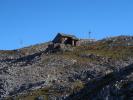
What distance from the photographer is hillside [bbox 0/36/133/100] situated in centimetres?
6700

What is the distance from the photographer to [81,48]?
369ft

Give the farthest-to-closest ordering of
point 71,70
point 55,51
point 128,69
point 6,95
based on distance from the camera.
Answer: point 55,51, point 71,70, point 6,95, point 128,69

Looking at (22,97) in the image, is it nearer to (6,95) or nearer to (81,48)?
(6,95)

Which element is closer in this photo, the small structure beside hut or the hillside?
the hillside

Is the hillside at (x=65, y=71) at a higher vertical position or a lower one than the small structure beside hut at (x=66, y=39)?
lower

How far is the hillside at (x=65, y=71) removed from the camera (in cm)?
6700

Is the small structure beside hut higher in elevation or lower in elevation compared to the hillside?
higher

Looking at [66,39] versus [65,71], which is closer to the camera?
[65,71]

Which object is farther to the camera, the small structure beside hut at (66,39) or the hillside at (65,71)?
the small structure beside hut at (66,39)

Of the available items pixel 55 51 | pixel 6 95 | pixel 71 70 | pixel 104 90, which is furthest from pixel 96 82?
pixel 55 51

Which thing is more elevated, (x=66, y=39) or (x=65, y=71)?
(x=66, y=39)

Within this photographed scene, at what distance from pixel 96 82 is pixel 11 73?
44057 mm

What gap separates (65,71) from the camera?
87062 mm

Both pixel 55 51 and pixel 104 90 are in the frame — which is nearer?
pixel 104 90
